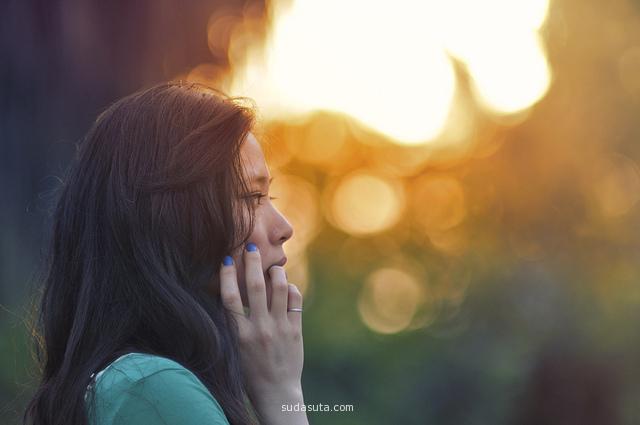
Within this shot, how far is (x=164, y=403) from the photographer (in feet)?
5.19

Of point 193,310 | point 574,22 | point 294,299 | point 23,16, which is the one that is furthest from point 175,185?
point 574,22

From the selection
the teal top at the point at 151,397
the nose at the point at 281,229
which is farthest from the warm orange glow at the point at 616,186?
the teal top at the point at 151,397

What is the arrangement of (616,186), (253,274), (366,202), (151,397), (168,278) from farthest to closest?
(366,202)
(616,186)
(253,274)
(168,278)
(151,397)

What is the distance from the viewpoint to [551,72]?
33.3 feet

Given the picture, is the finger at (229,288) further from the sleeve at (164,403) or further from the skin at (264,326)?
the sleeve at (164,403)

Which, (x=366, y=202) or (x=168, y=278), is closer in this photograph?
(x=168, y=278)

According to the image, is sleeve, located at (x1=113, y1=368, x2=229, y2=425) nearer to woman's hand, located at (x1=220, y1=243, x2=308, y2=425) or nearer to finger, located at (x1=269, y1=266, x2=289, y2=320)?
woman's hand, located at (x1=220, y1=243, x2=308, y2=425)

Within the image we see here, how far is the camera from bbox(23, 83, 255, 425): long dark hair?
182cm

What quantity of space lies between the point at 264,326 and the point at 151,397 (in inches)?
25.9

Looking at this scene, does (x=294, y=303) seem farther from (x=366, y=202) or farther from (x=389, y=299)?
(x=366, y=202)

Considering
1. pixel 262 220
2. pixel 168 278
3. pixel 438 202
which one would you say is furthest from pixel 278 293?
pixel 438 202

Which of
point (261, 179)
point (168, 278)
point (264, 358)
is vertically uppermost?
point (261, 179)

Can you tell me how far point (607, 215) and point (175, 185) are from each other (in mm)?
8596

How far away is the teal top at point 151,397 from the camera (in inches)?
62.0
